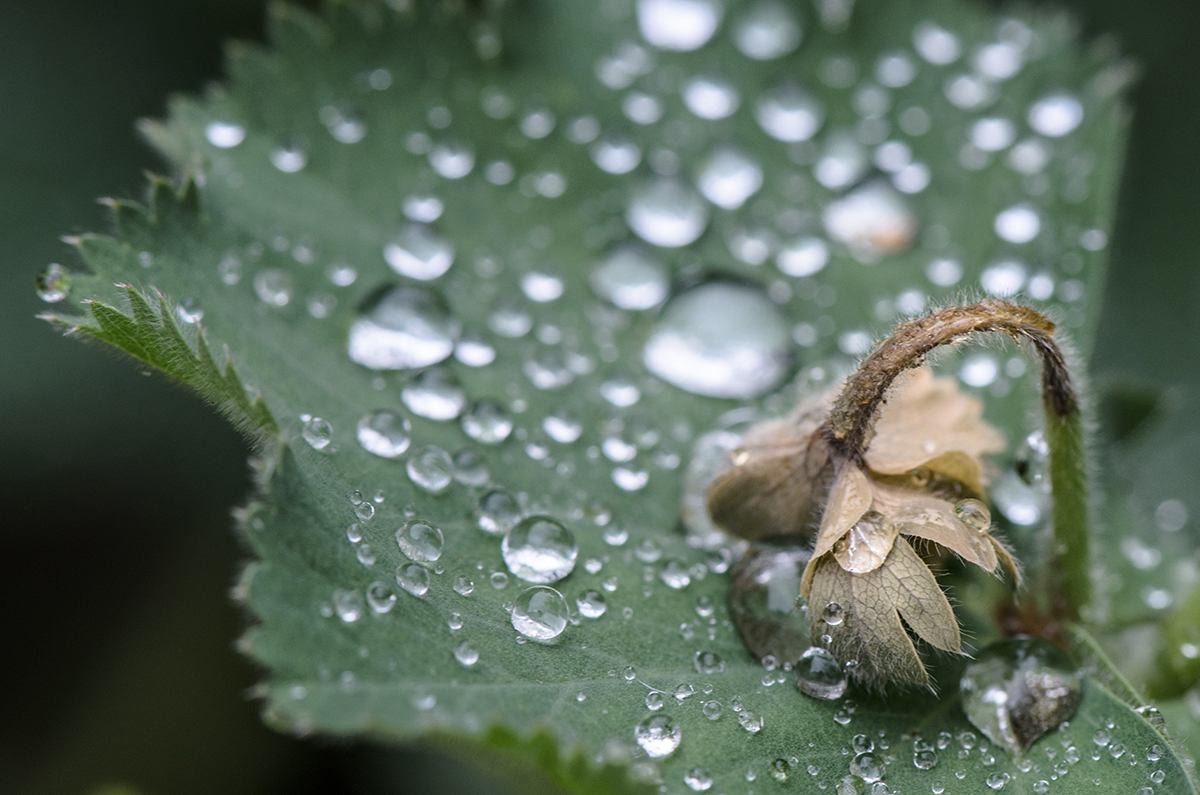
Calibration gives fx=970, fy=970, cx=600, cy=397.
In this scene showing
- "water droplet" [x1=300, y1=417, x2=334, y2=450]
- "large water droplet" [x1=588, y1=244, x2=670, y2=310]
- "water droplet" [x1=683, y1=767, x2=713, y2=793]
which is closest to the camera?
"water droplet" [x1=683, y1=767, x2=713, y2=793]

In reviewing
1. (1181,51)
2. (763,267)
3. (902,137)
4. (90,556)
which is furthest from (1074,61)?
(90,556)

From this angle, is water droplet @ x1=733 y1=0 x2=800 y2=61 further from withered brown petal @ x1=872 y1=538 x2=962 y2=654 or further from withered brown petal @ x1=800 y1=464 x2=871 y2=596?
withered brown petal @ x1=872 y1=538 x2=962 y2=654

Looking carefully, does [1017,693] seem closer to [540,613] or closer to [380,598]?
[540,613]

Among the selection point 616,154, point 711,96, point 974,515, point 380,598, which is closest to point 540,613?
point 380,598

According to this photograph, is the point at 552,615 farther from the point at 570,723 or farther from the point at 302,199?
the point at 302,199

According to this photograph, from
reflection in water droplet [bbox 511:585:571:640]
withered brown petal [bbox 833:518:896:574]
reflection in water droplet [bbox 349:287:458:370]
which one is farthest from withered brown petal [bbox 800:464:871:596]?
reflection in water droplet [bbox 349:287:458:370]

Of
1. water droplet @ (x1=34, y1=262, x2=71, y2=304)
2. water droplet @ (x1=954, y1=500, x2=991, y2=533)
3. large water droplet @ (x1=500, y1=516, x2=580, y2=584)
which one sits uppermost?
water droplet @ (x1=34, y1=262, x2=71, y2=304)

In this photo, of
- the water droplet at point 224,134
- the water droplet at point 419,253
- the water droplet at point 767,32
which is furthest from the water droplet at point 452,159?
the water droplet at point 767,32
